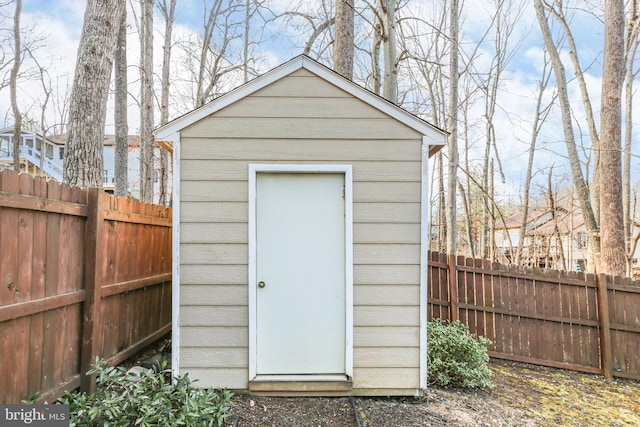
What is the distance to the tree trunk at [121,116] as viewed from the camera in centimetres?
880

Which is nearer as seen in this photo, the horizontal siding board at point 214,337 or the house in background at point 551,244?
the horizontal siding board at point 214,337

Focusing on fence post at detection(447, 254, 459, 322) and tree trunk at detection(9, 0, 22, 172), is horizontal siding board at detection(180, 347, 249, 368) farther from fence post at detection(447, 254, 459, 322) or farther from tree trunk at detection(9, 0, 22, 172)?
tree trunk at detection(9, 0, 22, 172)

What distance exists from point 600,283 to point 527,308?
2.98 feet

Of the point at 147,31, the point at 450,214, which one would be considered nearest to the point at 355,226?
the point at 450,214

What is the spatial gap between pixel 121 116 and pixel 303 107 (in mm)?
Result: 6958

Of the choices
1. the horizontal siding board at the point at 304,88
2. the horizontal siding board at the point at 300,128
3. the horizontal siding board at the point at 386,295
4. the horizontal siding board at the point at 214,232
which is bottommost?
the horizontal siding board at the point at 386,295

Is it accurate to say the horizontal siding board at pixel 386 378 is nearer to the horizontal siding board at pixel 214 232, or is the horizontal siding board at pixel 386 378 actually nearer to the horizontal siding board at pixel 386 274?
the horizontal siding board at pixel 386 274

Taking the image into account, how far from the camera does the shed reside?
11.5ft

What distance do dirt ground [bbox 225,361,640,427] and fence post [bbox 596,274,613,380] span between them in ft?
0.98

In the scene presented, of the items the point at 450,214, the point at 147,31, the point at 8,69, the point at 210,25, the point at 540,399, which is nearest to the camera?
the point at 540,399

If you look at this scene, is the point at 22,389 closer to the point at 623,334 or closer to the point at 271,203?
the point at 271,203

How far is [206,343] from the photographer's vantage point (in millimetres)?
3498

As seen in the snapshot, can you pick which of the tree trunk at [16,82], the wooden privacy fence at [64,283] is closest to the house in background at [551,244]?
the wooden privacy fence at [64,283]

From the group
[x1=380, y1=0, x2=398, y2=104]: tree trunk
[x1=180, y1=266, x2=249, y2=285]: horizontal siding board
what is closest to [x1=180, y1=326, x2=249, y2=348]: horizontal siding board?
[x1=180, y1=266, x2=249, y2=285]: horizontal siding board
